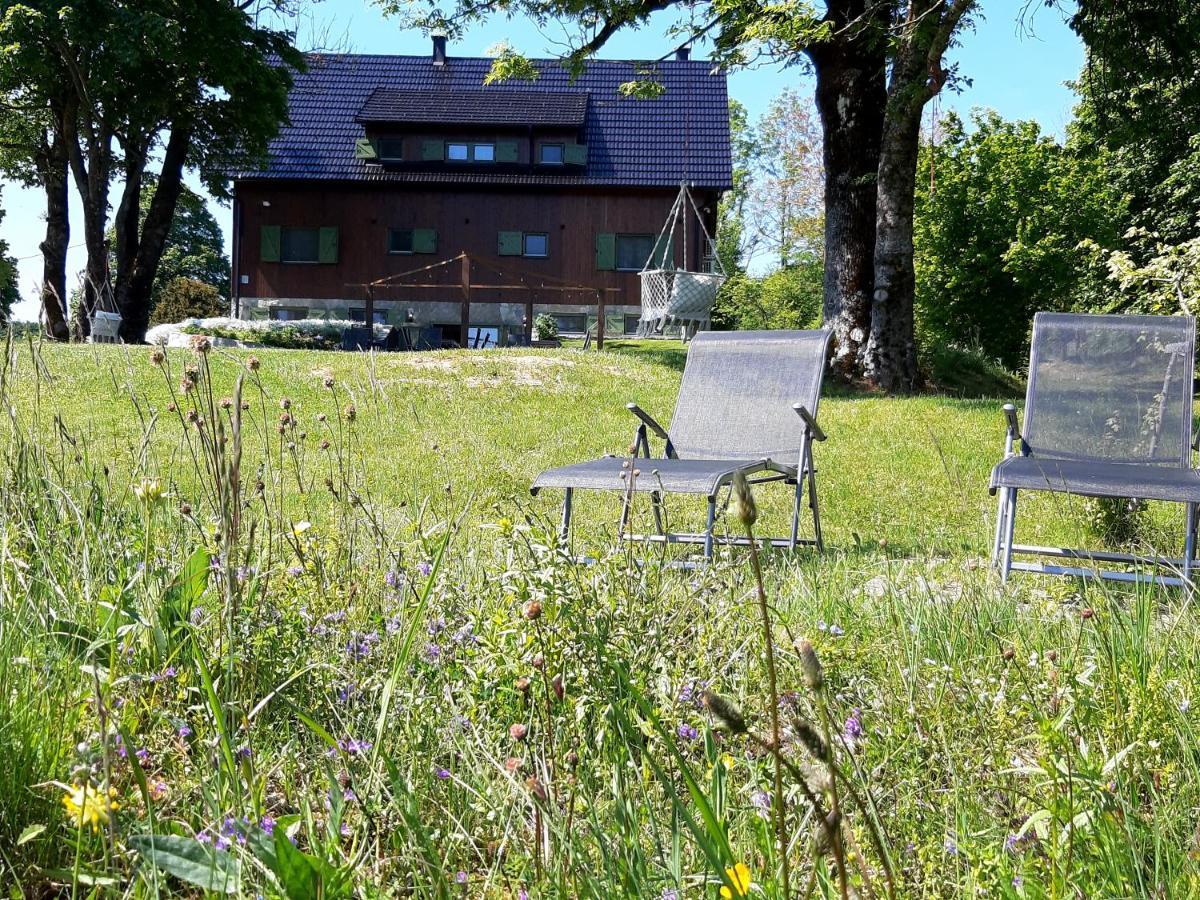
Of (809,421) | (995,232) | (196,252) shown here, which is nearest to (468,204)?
(995,232)

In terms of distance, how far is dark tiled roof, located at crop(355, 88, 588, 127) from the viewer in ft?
85.0

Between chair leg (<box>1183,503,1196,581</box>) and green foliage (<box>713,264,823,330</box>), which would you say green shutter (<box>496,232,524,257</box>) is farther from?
chair leg (<box>1183,503,1196,581</box>)

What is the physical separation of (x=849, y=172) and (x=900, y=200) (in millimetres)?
1329

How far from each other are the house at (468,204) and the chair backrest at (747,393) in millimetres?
19964

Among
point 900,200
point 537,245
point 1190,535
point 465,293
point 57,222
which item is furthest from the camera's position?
point 537,245

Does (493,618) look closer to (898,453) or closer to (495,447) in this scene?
(495,447)

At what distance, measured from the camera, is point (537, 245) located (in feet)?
86.1

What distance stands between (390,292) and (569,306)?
3.89m

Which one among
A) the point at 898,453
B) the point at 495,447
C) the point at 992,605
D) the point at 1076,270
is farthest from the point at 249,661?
the point at 1076,270

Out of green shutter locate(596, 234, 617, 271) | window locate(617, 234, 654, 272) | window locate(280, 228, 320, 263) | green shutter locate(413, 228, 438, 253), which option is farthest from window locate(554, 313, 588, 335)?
window locate(280, 228, 320, 263)

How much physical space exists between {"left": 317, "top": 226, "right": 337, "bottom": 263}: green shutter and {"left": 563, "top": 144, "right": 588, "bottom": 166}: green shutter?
5503mm

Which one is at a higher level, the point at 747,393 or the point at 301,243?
the point at 301,243

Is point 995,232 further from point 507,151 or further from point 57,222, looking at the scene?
point 57,222

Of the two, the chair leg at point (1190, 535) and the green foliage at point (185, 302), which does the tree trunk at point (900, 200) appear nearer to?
the chair leg at point (1190, 535)
